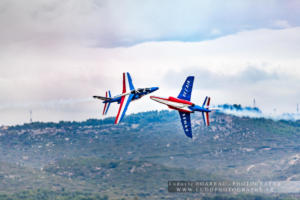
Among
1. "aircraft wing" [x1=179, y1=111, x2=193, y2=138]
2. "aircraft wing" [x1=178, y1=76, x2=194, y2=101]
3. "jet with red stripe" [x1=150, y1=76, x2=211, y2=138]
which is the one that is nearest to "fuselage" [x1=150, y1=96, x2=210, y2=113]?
"jet with red stripe" [x1=150, y1=76, x2=211, y2=138]

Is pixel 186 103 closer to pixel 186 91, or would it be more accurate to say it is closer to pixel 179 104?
pixel 179 104

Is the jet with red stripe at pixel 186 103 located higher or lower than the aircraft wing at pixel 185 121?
higher

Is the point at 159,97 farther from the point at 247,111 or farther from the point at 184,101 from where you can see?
the point at 247,111

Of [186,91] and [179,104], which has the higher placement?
[186,91]

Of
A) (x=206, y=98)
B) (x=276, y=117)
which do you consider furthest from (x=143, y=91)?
(x=276, y=117)

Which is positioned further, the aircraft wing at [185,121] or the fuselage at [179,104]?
the aircraft wing at [185,121]

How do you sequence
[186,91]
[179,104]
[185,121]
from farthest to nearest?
[185,121], [186,91], [179,104]

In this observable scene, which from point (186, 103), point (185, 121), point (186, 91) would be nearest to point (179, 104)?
point (186, 103)

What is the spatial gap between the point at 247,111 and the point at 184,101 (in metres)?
26.0

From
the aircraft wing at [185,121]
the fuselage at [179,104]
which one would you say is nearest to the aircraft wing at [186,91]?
the fuselage at [179,104]

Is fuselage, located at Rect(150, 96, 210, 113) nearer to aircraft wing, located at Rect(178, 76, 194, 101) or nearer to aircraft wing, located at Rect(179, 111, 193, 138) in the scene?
aircraft wing, located at Rect(178, 76, 194, 101)

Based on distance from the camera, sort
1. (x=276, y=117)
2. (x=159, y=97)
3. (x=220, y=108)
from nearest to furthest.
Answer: (x=159, y=97) < (x=220, y=108) < (x=276, y=117)

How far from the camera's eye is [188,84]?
130 meters

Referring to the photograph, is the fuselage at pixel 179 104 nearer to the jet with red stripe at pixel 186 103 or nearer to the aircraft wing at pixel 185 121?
the jet with red stripe at pixel 186 103
